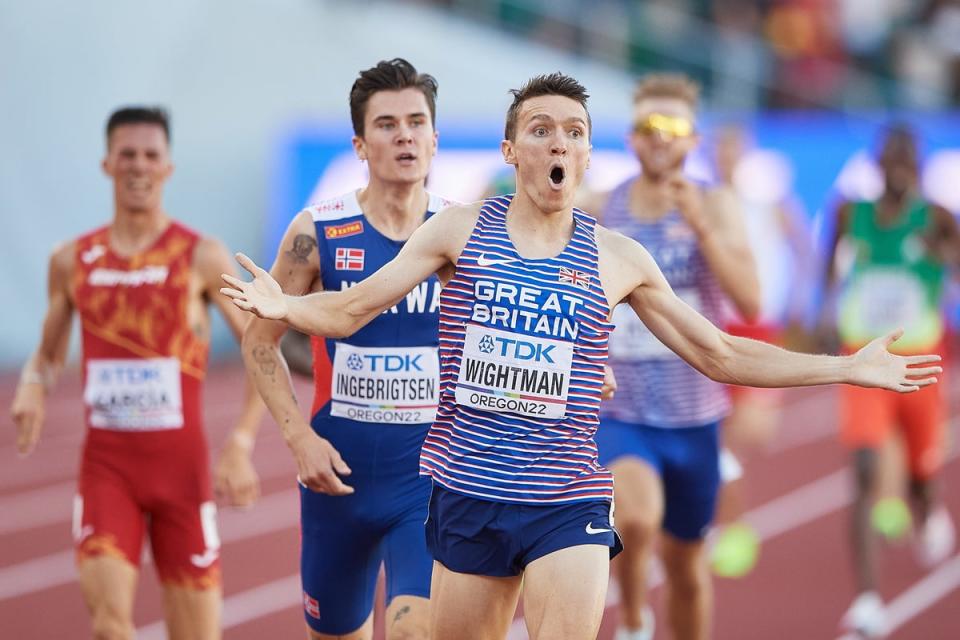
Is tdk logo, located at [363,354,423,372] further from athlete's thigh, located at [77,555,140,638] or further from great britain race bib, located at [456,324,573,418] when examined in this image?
athlete's thigh, located at [77,555,140,638]

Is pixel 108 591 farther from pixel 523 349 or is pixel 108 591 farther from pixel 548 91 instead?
pixel 548 91

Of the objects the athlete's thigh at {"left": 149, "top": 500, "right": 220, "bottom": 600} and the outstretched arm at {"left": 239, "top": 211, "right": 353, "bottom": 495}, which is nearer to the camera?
the outstretched arm at {"left": 239, "top": 211, "right": 353, "bottom": 495}

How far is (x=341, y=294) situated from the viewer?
4363 mm

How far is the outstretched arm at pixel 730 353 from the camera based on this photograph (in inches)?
171

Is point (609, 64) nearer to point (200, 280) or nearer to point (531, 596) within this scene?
point (200, 280)

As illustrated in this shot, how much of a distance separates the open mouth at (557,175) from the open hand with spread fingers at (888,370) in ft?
3.09

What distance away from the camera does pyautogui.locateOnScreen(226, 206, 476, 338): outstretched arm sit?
4227 mm

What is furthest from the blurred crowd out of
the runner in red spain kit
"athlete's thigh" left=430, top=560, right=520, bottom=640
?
"athlete's thigh" left=430, top=560, right=520, bottom=640

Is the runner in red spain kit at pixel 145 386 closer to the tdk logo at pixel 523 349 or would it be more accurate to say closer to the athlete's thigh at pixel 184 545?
the athlete's thigh at pixel 184 545

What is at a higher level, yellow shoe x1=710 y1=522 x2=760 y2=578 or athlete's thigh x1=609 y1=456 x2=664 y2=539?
athlete's thigh x1=609 y1=456 x2=664 y2=539

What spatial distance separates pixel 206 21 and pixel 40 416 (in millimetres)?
15209

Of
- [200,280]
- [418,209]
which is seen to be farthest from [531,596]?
[200,280]

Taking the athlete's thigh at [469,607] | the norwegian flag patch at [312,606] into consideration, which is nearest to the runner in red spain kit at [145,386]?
the norwegian flag patch at [312,606]

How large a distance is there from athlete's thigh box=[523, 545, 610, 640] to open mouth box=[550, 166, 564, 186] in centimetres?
100
